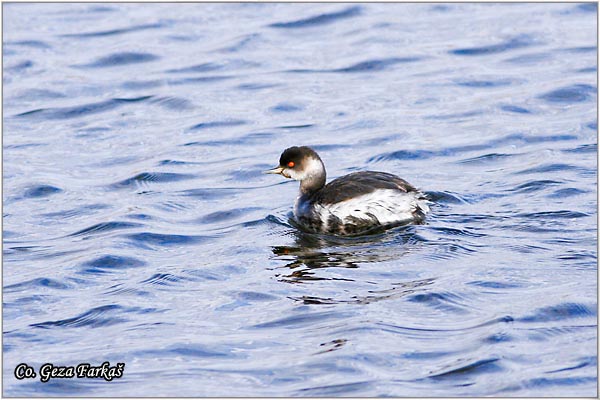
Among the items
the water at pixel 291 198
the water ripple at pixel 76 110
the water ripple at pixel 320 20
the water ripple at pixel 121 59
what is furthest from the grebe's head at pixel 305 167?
the water ripple at pixel 320 20

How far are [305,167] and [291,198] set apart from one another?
826 millimetres

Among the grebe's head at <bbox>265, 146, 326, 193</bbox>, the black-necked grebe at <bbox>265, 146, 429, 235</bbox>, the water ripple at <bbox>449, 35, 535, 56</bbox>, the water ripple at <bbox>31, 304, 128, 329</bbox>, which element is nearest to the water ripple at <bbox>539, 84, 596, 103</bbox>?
the water ripple at <bbox>449, 35, 535, 56</bbox>

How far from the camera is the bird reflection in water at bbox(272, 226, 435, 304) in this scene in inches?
305

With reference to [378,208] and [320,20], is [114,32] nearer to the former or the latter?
[320,20]

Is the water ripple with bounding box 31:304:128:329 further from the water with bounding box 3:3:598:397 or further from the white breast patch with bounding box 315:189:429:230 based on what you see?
the white breast patch with bounding box 315:189:429:230

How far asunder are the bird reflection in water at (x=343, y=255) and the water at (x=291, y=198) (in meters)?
0.03

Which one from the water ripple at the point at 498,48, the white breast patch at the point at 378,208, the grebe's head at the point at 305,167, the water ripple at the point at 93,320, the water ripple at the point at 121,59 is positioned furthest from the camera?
the water ripple at the point at 121,59

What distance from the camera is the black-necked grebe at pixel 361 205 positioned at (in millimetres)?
9180

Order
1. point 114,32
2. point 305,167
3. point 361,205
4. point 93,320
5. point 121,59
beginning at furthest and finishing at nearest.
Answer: point 114,32, point 121,59, point 305,167, point 361,205, point 93,320

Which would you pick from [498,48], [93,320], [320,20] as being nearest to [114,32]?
[320,20]

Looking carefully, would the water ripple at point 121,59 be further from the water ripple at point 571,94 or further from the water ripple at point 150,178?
the water ripple at point 571,94

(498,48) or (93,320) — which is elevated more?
(498,48)

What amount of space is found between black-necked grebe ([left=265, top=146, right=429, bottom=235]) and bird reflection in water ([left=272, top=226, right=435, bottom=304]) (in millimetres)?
90

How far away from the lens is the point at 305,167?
9.69 m
